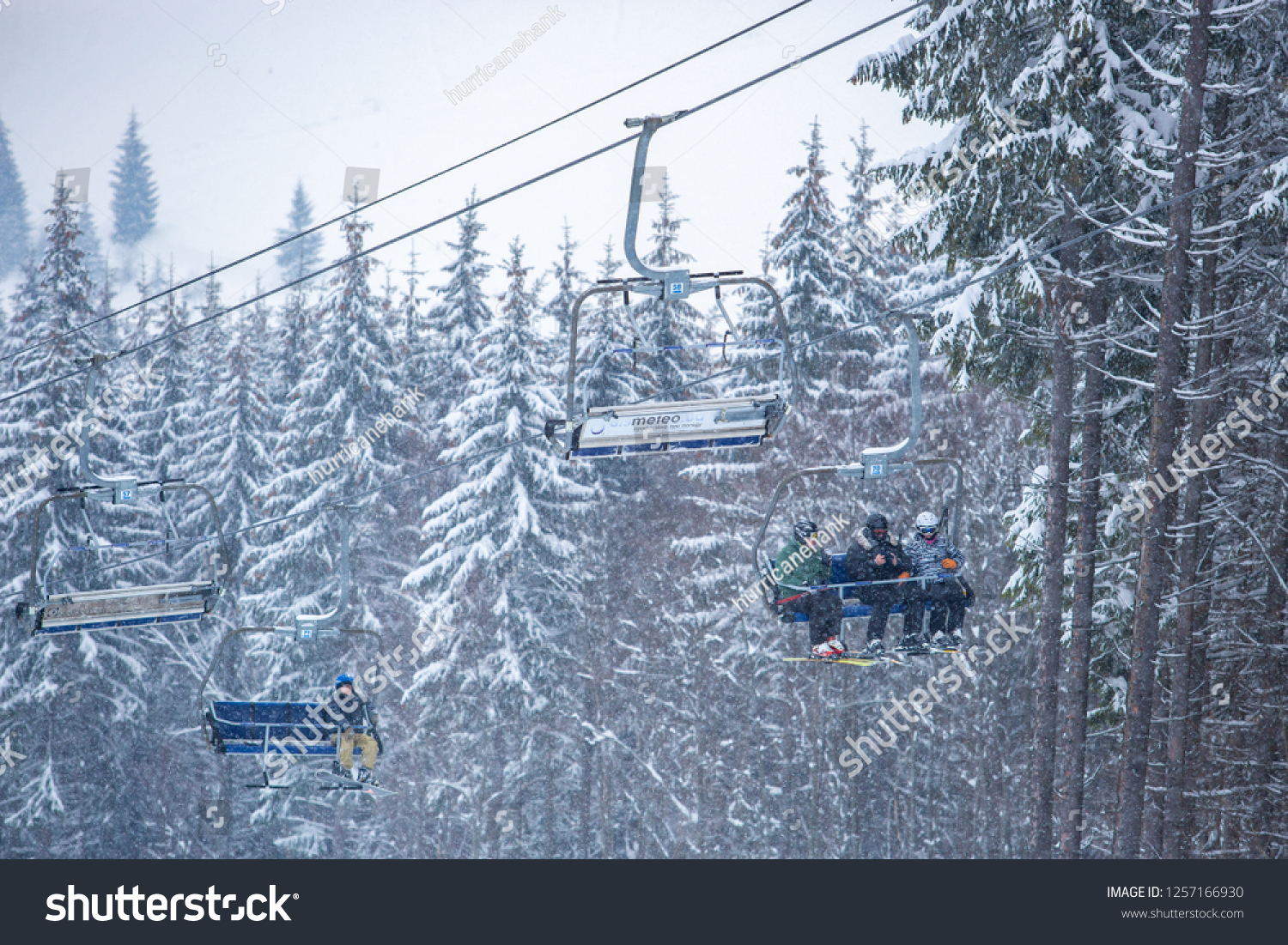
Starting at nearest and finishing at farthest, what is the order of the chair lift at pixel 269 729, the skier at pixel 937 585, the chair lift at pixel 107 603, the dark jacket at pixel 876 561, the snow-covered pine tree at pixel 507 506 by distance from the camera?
the skier at pixel 937 585
the dark jacket at pixel 876 561
the chair lift at pixel 107 603
the chair lift at pixel 269 729
the snow-covered pine tree at pixel 507 506

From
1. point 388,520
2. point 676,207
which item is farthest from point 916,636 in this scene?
point 388,520

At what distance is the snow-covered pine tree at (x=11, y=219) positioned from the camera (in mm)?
88562

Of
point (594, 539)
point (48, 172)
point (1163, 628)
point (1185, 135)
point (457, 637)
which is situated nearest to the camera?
Result: point (1185, 135)

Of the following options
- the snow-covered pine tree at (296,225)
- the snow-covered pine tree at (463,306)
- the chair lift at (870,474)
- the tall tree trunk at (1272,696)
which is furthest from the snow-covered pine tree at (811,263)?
the snow-covered pine tree at (296,225)

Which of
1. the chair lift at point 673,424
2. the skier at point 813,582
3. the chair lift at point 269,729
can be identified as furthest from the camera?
the chair lift at point 269,729

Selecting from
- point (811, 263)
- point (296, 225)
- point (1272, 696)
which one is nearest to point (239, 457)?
point (811, 263)

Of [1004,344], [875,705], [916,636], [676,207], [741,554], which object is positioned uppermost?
[676,207]

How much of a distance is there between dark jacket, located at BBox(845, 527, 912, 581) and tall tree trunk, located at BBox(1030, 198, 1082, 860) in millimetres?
3859

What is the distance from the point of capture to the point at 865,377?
1036 inches

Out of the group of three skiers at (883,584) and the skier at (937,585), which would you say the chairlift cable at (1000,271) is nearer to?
the group of three skiers at (883,584)

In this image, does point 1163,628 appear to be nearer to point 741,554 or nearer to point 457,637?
point 741,554

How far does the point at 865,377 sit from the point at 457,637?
35.9 ft

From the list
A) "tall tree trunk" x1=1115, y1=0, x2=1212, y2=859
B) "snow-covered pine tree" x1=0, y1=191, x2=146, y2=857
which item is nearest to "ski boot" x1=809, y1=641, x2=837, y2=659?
"tall tree trunk" x1=1115, y1=0, x2=1212, y2=859

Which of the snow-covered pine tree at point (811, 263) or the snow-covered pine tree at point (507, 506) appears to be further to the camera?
the snow-covered pine tree at point (507, 506)
